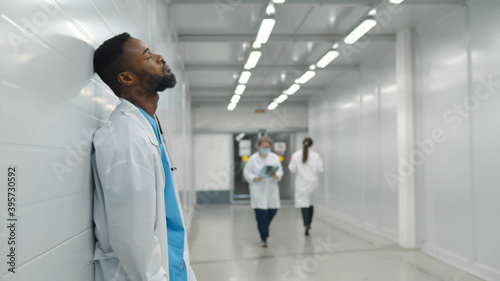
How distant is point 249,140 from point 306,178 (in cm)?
607

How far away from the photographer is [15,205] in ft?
2.71

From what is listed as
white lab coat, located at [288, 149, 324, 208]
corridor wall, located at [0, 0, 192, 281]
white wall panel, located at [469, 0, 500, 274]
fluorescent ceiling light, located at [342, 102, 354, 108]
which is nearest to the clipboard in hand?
white lab coat, located at [288, 149, 324, 208]

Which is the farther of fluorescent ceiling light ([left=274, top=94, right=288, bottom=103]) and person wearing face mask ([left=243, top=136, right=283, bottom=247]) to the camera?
fluorescent ceiling light ([left=274, top=94, right=288, bottom=103])

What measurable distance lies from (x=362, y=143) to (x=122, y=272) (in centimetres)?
683

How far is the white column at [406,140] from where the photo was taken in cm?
552

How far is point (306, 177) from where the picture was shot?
6.86 metres

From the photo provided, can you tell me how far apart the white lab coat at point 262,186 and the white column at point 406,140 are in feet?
5.92

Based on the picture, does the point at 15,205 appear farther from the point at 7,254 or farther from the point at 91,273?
the point at 91,273

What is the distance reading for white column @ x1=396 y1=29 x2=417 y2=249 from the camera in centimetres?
552

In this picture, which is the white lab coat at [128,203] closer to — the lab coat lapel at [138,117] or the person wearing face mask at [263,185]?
the lab coat lapel at [138,117]

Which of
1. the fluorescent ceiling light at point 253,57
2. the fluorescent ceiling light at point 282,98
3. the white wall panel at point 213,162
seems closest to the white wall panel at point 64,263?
the fluorescent ceiling light at point 253,57

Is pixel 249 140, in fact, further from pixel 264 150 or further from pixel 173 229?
pixel 173 229

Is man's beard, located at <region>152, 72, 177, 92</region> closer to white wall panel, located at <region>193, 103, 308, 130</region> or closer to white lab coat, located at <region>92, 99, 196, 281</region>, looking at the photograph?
white lab coat, located at <region>92, 99, 196, 281</region>

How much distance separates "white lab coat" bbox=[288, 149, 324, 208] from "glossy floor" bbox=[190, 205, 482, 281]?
61 centimetres
